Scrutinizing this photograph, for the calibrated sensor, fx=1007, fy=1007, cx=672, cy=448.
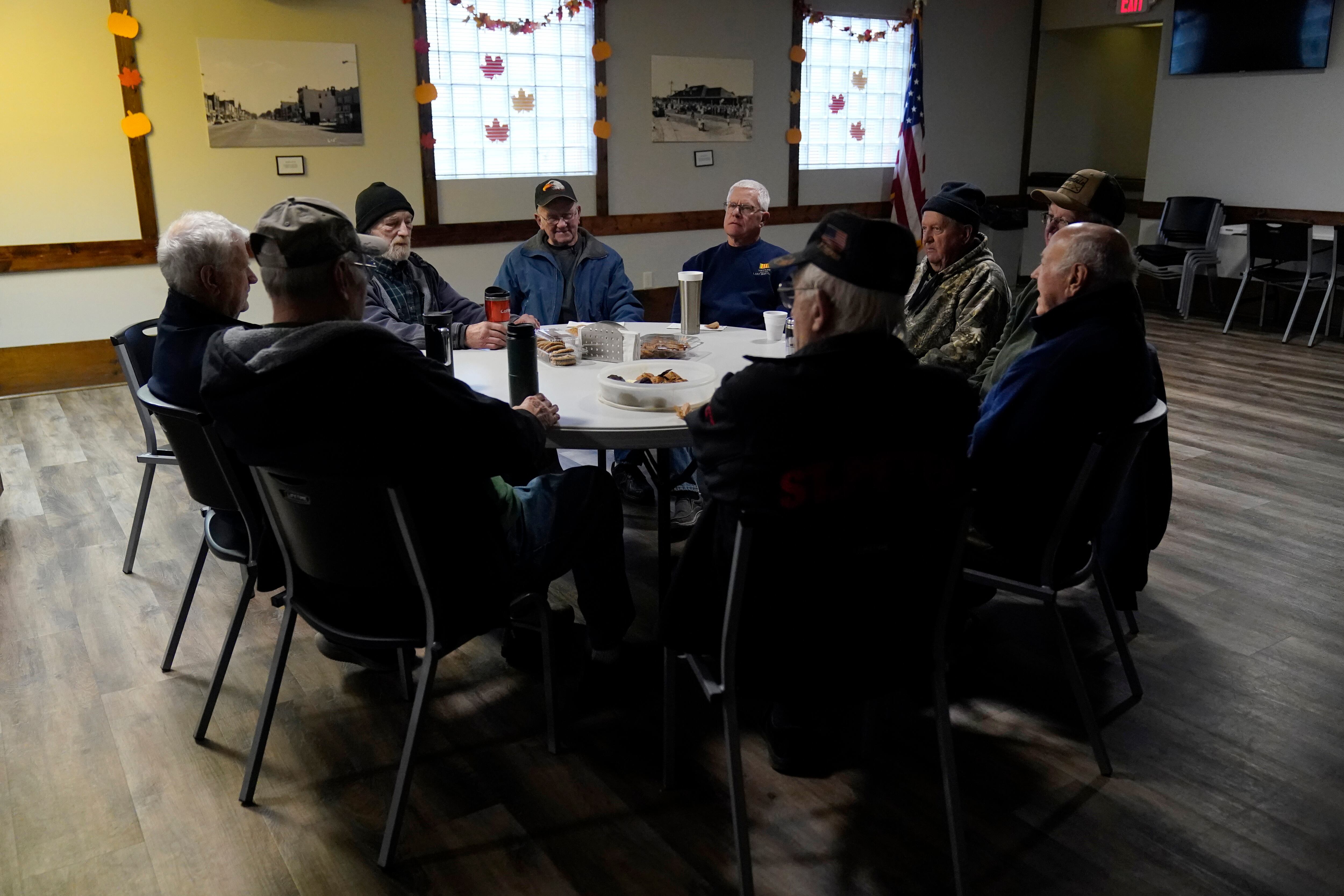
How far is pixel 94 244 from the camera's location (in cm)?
580

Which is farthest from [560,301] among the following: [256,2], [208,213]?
[256,2]

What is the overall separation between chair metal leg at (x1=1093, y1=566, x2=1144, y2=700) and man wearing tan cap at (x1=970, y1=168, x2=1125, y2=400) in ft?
2.27

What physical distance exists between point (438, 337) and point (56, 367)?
442 centimetres

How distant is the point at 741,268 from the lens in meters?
4.08

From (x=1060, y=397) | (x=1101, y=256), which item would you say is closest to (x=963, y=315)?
(x=1101, y=256)

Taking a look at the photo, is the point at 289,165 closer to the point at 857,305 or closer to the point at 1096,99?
the point at 857,305

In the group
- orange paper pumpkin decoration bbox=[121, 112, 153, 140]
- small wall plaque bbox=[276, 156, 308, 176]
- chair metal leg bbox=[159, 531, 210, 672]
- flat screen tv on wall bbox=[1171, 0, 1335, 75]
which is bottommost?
chair metal leg bbox=[159, 531, 210, 672]

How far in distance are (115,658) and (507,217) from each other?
4834mm

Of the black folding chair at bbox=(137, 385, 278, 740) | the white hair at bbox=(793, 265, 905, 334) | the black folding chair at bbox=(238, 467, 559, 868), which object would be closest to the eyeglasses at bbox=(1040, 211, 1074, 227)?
the white hair at bbox=(793, 265, 905, 334)

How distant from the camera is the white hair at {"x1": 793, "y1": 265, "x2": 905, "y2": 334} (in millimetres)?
1701

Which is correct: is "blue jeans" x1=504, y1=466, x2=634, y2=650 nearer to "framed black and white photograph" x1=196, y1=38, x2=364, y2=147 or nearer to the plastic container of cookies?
the plastic container of cookies

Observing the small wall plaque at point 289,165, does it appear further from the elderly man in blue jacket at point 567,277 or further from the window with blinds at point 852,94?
the window with blinds at point 852,94

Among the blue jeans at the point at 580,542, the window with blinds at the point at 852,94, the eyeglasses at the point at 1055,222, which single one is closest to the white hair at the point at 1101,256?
the eyeglasses at the point at 1055,222

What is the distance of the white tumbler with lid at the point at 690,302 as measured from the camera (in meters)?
3.22
